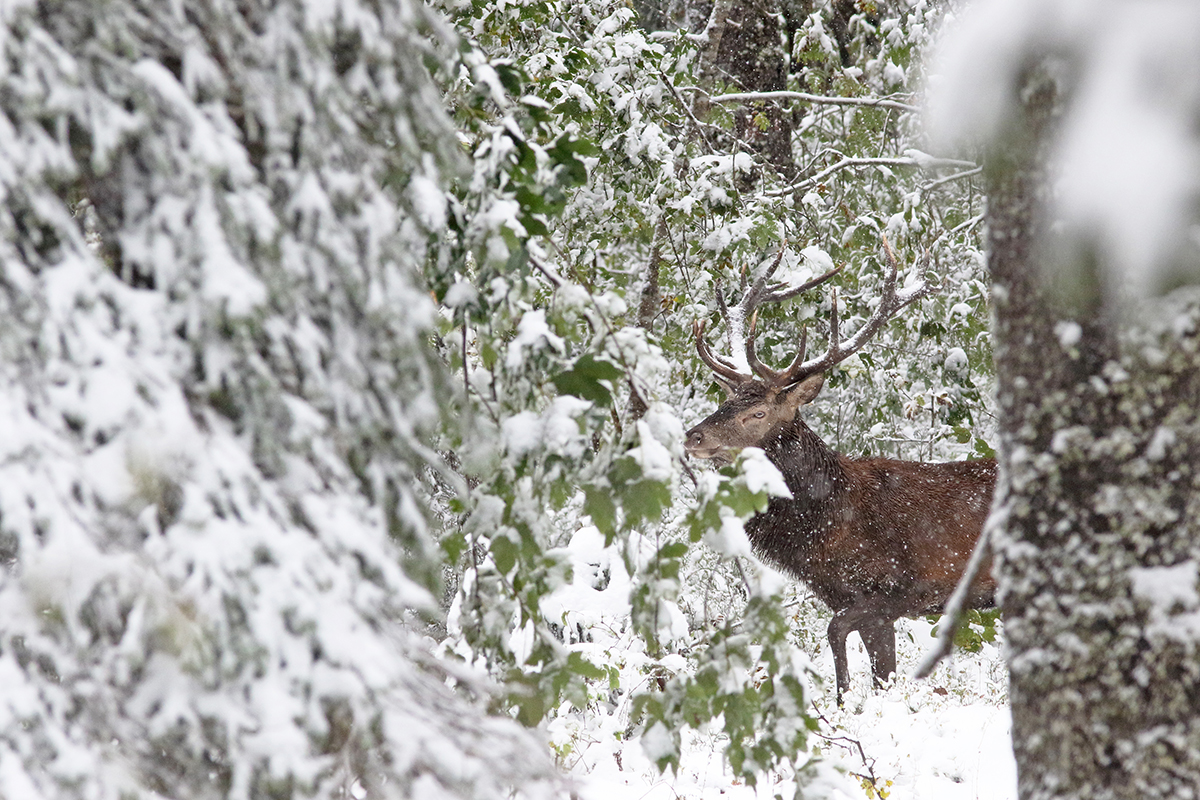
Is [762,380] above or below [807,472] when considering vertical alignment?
above

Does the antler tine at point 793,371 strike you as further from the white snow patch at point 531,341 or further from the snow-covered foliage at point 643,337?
the white snow patch at point 531,341

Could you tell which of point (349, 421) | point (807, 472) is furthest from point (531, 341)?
point (807, 472)

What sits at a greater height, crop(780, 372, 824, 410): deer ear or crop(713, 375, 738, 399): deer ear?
crop(780, 372, 824, 410): deer ear

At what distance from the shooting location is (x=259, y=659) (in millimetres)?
1156

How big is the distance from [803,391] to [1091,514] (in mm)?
4990

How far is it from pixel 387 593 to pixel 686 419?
773cm

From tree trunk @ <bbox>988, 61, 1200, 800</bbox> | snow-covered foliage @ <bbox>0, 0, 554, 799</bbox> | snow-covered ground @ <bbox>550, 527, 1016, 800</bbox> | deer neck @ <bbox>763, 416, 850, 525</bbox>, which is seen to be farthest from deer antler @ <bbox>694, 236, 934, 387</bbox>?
snow-covered foliage @ <bbox>0, 0, 554, 799</bbox>

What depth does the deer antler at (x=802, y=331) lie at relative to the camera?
6.01 meters

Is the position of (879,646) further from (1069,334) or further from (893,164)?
(1069,334)

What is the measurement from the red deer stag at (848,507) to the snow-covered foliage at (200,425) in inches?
183

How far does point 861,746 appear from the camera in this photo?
123 inches

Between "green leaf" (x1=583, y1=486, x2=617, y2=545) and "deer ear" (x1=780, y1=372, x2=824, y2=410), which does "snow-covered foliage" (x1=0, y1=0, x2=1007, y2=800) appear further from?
"deer ear" (x1=780, y1=372, x2=824, y2=410)

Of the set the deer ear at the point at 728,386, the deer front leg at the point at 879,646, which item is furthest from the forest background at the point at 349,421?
the deer ear at the point at 728,386

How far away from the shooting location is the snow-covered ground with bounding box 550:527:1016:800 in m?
3.65
